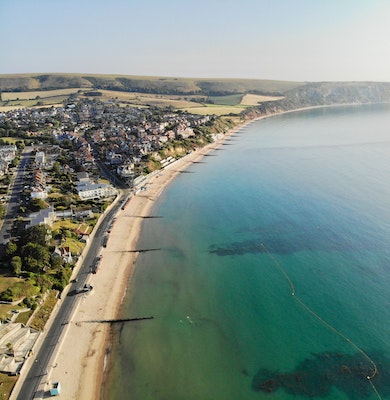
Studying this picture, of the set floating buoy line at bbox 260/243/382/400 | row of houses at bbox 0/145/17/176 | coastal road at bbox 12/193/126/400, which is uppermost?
row of houses at bbox 0/145/17/176

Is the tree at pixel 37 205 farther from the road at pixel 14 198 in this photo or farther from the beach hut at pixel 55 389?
the beach hut at pixel 55 389

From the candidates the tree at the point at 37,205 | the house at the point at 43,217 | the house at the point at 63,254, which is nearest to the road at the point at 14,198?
the tree at the point at 37,205

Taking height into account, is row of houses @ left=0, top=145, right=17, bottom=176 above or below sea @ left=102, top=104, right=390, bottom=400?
above

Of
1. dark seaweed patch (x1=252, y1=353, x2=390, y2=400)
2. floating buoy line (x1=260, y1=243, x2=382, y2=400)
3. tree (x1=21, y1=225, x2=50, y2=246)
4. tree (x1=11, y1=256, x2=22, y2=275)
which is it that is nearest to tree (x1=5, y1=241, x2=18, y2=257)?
tree (x1=21, y1=225, x2=50, y2=246)

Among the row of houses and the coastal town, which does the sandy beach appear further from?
the row of houses

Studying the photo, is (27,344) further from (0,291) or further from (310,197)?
(310,197)

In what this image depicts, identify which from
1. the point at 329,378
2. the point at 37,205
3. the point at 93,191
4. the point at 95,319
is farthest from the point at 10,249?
the point at 329,378
